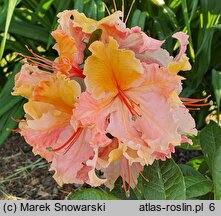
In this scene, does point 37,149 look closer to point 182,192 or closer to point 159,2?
point 182,192

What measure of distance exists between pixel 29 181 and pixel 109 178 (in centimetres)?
96

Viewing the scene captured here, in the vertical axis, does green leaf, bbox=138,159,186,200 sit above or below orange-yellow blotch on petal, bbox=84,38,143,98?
below

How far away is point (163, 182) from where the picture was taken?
619 mm

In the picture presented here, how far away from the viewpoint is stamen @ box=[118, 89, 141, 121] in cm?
58

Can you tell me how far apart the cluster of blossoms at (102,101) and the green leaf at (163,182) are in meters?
0.03

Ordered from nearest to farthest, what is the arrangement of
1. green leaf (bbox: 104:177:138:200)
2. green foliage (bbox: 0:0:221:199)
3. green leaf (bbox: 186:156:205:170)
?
green leaf (bbox: 104:177:138:200)
green leaf (bbox: 186:156:205:170)
green foliage (bbox: 0:0:221:199)

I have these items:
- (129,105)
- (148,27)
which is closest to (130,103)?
(129,105)

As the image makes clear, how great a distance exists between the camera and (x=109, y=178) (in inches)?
24.7

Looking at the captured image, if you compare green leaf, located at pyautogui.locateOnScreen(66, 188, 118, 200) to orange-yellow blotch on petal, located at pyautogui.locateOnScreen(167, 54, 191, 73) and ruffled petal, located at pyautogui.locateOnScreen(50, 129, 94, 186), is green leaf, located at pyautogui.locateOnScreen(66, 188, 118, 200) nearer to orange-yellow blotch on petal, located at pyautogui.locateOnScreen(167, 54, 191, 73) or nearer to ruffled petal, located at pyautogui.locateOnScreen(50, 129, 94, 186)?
ruffled petal, located at pyautogui.locateOnScreen(50, 129, 94, 186)

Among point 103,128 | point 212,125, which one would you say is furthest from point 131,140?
point 212,125

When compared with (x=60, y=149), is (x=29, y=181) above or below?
below

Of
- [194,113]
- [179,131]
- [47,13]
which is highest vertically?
[179,131]

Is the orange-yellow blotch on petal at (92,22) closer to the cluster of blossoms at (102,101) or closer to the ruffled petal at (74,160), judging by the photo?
the cluster of blossoms at (102,101)

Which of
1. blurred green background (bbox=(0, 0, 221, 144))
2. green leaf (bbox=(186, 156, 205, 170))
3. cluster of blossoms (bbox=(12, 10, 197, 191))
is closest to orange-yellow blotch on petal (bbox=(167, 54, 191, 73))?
cluster of blossoms (bbox=(12, 10, 197, 191))
